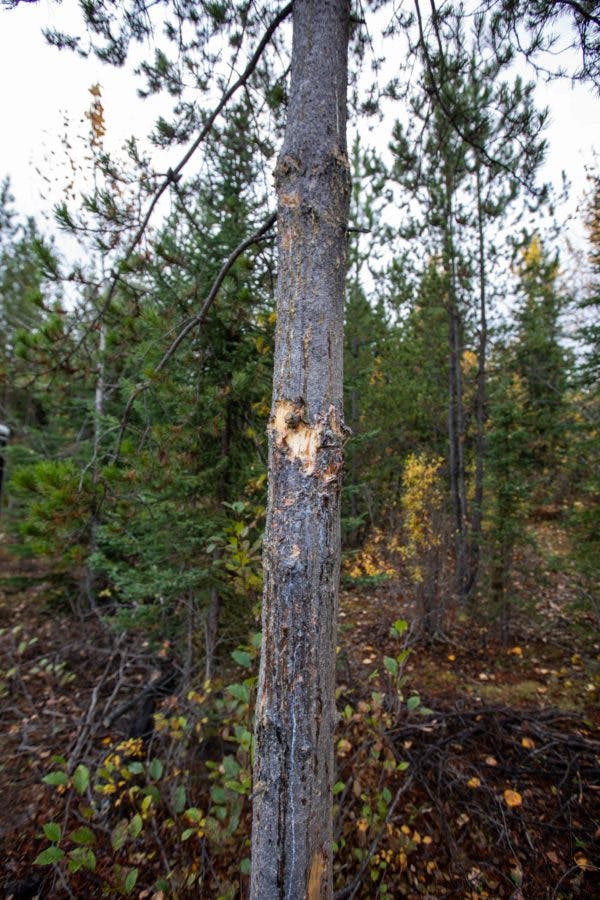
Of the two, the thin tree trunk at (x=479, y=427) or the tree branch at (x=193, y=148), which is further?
the thin tree trunk at (x=479, y=427)

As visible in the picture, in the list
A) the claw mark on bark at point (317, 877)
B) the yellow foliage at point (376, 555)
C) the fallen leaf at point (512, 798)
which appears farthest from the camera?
the yellow foliage at point (376, 555)

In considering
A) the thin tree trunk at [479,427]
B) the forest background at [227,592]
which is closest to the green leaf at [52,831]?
the forest background at [227,592]

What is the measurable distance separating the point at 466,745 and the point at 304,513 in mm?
3191

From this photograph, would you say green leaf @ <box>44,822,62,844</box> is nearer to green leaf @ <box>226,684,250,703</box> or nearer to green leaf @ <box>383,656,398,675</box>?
green leaf @ <box>226,684,250,703</box>

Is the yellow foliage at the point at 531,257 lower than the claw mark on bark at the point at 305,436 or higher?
higher

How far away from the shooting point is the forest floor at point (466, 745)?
2420 millimetres

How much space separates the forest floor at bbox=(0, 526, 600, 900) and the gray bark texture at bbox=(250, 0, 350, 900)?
119 centimetres

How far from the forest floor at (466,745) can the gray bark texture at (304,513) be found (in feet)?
3.90

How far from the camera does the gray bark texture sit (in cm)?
131

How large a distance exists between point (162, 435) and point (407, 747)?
3.02 metres

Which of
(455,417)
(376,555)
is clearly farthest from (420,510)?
(455,417)

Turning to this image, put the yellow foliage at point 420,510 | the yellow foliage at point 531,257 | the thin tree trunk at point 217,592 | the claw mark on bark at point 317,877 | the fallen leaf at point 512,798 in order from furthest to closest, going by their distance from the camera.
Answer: the yellow foliage at point 531,257 → the yellow foliage at point 420,510 → the thin tree trunk at point 217,592 → the fallen leaf at point 512,798 → the claw mark on bark at point 317,877

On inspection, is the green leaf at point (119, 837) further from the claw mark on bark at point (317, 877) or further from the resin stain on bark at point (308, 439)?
the resin stain on bark at point (308, 439)

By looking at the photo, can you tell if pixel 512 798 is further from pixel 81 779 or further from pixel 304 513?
pixel 304 513
